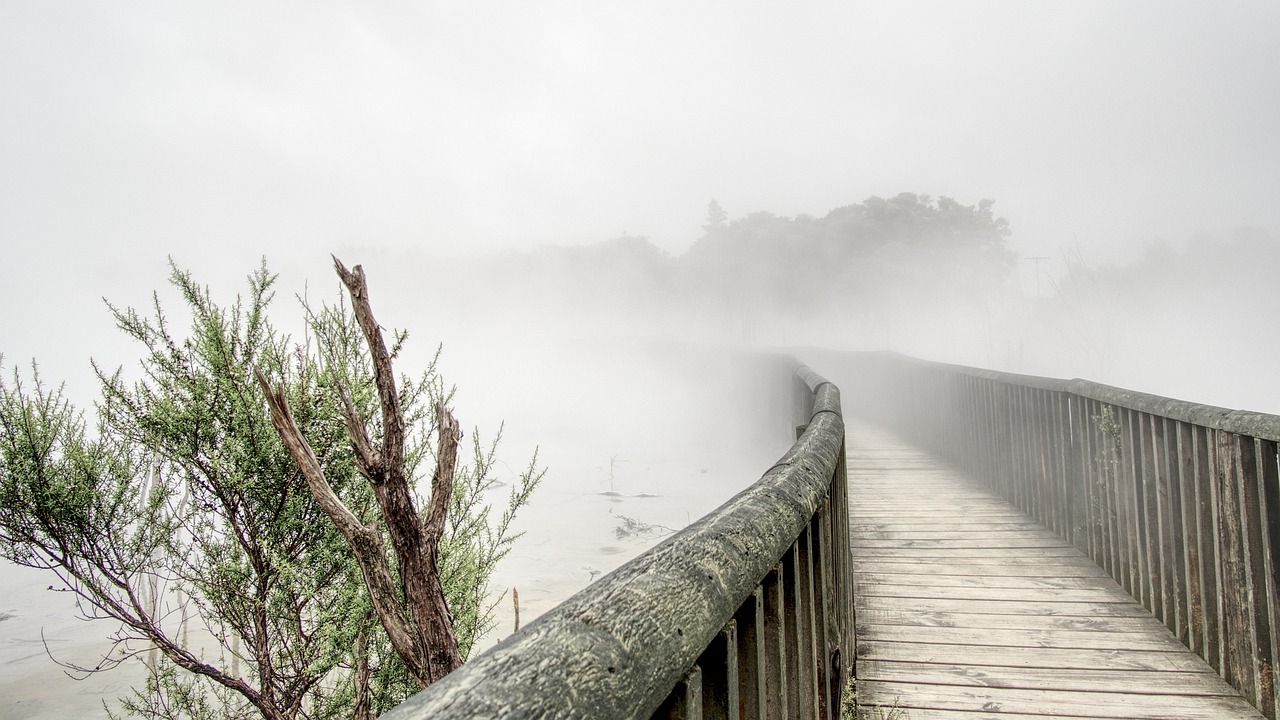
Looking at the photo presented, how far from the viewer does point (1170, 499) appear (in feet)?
10.4

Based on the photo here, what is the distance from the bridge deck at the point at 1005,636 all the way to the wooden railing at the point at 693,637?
4.60 ft

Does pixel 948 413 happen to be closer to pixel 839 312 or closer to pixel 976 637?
pixel 976 637

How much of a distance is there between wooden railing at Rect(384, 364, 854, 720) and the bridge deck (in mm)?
1403

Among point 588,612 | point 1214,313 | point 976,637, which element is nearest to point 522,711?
point 588,612

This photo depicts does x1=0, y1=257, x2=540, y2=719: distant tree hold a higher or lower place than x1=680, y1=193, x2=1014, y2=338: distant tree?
lower

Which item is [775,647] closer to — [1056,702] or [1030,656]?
[1056,702]

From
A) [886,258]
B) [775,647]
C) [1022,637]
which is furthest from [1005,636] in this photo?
[886,258]

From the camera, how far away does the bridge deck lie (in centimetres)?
263

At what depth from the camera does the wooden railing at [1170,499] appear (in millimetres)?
2506

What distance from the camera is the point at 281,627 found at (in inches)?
284

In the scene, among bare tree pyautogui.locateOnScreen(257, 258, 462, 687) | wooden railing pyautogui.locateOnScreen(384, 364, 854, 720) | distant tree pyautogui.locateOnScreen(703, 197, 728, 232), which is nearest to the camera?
wooden railing pyautogui.locateOnScreen(384, 364, 854, 720)

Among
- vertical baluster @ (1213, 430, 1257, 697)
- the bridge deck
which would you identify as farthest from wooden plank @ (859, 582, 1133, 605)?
vertical baluster @ (1213, 430, 1257, 697)

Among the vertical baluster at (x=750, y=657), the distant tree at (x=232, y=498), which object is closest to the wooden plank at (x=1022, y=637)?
the vertical baluster at (x=750, y=657)

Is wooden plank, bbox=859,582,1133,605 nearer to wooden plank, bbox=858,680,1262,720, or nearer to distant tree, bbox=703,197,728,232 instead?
wooden plank, bbox=858,680,1262,720
